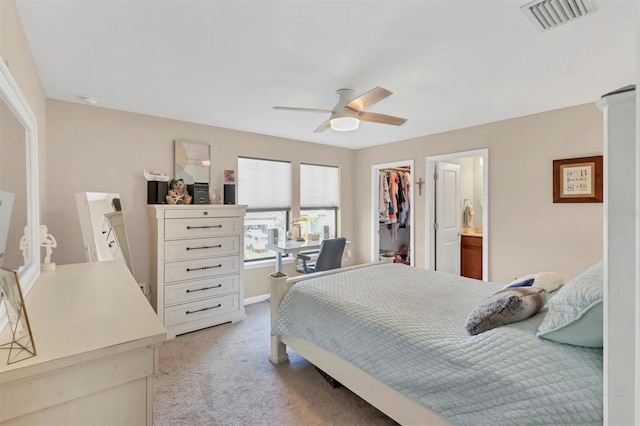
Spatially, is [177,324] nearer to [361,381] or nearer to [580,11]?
[361,381]

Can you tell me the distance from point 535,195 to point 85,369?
3948 mm

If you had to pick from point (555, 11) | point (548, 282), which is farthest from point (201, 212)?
point (555, 11)

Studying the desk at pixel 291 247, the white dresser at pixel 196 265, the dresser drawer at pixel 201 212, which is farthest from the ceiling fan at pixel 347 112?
the desk at pixel 291 247

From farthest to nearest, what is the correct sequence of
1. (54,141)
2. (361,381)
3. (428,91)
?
(54,141) → (428,91) → (361,381)

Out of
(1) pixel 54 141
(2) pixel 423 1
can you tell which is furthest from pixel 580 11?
(1) pixel 54 141

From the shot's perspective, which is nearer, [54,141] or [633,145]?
[633,145]

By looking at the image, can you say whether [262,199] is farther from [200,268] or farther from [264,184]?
[200,268]

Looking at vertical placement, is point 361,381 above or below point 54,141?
below

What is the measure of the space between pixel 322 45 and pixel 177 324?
2.88m

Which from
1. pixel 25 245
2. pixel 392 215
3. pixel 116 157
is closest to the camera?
pixel 25 245

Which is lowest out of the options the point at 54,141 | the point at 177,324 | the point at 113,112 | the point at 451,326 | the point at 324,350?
the point at 177,324

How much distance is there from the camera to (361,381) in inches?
70.6

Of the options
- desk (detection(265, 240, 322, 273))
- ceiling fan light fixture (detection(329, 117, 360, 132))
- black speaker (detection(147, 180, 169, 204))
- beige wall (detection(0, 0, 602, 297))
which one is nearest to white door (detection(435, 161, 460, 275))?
beige wall (detection(0, 0, 602, 297))

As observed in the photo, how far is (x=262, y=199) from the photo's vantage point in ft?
13.9
